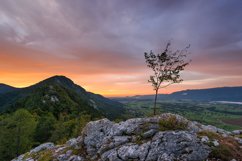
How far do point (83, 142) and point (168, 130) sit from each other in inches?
456

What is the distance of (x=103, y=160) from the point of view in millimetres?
23891

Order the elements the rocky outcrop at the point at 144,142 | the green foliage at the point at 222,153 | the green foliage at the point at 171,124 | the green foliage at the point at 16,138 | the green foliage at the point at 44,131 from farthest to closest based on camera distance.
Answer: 1. the green foliage at the point at 44,131
2. the green foliage at the point at 16,138
3. the green foliage at the point at 171,124
4. the rocky outcrop at the point at 144,142
5. the green foliage at the point at 222,153

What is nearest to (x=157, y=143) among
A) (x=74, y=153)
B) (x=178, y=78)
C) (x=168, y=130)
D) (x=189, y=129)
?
(x=168, y=130)

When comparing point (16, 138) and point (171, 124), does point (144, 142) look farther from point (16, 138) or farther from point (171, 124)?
point (16, 138)

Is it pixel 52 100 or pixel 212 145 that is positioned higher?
pixel 52 100

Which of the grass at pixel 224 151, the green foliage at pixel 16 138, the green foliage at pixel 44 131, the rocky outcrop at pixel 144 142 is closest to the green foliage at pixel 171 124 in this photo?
the rocky outcrop at pixel 144 142

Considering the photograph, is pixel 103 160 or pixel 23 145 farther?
pixel 23 145

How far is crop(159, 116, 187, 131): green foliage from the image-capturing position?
23886 millimetres

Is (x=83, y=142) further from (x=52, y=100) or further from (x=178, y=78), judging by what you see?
(x=52, y=100)

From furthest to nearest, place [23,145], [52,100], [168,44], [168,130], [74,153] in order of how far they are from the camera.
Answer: [52,100] < [23,145] < [168,44] < [74,153] < [168,130]

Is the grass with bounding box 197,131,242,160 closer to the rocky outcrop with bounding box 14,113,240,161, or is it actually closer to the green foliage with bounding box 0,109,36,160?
the rocky outcrop with bounding box 14,113,240,161

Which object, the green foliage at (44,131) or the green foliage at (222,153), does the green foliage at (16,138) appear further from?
the green foliage at (222,153)

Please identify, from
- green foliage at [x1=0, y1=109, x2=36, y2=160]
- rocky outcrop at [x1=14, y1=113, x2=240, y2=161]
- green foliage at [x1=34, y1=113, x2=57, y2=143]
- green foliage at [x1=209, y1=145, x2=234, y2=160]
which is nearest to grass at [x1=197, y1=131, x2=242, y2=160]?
green foliage at [x1=209, y1=145, x2=234, y2=160]

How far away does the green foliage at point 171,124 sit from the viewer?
23886 mm
